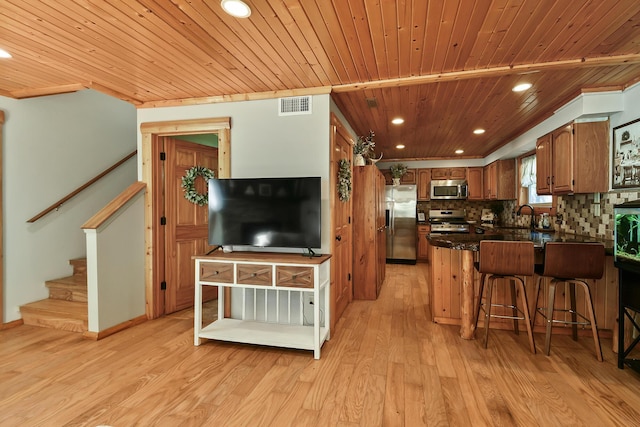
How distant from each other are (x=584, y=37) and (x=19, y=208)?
5.29m

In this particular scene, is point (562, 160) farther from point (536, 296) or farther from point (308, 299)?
point (308, 299)

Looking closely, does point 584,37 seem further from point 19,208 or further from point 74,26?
point 19,208

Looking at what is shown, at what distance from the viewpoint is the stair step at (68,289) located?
11.3 feet

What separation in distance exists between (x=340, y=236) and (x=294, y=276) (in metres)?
1.07

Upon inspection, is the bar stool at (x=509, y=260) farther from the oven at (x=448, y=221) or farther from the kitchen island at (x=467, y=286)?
the oven at (x=448, y=221)

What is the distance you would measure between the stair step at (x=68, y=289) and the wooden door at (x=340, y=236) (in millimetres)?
2770

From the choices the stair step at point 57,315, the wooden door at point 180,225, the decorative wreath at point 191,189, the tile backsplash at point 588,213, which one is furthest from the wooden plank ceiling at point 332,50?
the stair step at point 57,315

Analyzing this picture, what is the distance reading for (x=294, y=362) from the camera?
254cm

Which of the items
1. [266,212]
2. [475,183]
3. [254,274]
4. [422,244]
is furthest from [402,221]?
[254,274]

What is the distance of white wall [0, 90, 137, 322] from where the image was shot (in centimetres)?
325

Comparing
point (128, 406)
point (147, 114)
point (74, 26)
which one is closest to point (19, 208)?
point (147, 114)

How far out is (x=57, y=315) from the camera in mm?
3182

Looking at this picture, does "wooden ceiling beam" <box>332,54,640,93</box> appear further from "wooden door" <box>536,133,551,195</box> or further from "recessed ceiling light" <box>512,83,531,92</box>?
"wooden door" <box>536,133,551,195</box>

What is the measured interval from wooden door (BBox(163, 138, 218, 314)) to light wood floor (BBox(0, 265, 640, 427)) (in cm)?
70
